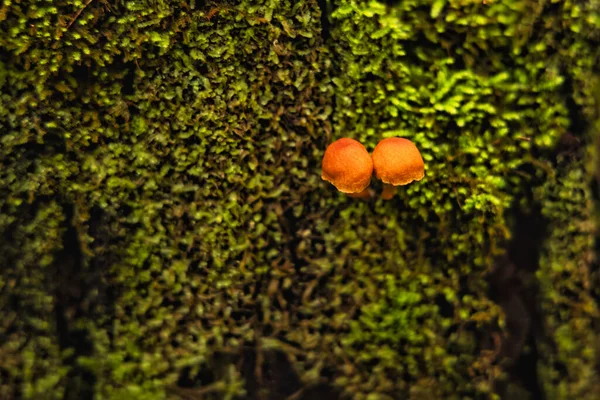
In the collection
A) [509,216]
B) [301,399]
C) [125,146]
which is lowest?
[301,399]

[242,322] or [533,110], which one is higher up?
[533,110]

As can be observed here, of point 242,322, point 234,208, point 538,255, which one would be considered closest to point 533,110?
point 538,255

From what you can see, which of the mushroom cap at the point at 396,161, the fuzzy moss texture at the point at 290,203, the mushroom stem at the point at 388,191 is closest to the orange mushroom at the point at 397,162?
the mushroom cap at the point at 396,161

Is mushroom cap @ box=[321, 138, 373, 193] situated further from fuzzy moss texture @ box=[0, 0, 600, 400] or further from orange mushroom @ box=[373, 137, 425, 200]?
fuzzy moss texture @ box=[0, 0, 600, 400]

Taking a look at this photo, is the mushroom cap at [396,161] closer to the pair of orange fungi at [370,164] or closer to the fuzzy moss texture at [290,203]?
the pair of orange fungi at [370,164]

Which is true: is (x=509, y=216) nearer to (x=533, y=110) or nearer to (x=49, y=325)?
(x=533, y=110)

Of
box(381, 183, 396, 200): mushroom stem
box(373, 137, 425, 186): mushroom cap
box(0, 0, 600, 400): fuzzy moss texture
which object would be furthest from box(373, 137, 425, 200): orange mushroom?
box(0, 0, 600, 400): fuzzy moss texture

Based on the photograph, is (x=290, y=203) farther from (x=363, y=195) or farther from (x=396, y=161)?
(x=396, y=161)
